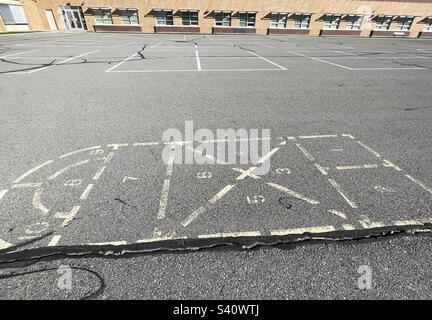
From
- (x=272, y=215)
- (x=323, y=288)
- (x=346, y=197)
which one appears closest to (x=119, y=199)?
(x=272, y=215)

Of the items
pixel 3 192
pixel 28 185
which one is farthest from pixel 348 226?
pixel 3 192

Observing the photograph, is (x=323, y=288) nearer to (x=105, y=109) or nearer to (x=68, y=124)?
(x=68, y=124)

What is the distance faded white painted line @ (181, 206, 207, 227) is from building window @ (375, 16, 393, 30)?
5050 cm

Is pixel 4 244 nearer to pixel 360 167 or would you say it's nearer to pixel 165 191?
pixel 165 191

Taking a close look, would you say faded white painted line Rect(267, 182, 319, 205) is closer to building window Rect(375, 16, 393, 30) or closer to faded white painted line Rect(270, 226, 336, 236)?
faded white painted line Rect(270, 226, 336, 236)

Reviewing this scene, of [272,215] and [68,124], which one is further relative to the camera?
[68,124]

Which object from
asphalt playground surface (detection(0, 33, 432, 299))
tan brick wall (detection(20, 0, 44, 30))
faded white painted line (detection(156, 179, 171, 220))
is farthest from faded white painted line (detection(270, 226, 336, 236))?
tan brick wall (detection(20, 0, 44, 30))

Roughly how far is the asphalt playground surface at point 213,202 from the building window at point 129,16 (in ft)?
108

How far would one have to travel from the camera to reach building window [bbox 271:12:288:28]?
3576 centimetres

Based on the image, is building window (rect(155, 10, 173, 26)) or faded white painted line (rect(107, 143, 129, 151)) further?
building window (rect(155, 10, 173, 26))

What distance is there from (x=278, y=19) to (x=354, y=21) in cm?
1340
